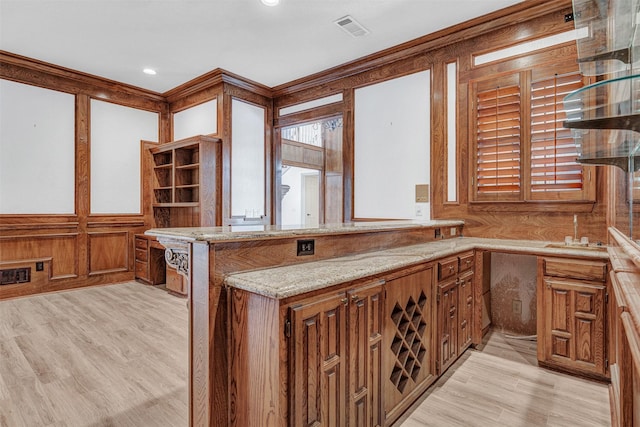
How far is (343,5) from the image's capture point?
10.5 feet

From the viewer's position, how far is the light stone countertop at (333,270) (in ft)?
4.47

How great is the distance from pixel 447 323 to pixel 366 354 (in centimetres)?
106

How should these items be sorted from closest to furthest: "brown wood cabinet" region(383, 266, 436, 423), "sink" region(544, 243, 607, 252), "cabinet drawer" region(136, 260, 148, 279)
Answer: "brown wood cabinet" region(383, 266, 436, 423)
"sink" region(544, 243, 607, 252)
"cabinet drawer" region(136, 260, 148, 279)

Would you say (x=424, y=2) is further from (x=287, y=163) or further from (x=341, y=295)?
(x=287, y=163)

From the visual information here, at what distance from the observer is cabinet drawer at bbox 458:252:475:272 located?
2640 mm

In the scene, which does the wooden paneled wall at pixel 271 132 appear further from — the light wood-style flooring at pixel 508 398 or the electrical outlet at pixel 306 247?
the electrical outlet at pixel 306 247

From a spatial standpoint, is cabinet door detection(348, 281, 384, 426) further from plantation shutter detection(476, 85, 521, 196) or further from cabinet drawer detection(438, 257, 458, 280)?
plantation shutter detection(476, 85, 521, 196)

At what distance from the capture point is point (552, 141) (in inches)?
117

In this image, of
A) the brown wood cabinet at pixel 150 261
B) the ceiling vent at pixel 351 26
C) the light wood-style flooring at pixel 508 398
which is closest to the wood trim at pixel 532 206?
the light wood-style flooring at pixel 508 398

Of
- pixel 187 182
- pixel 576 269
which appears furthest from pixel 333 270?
pixel 187 182

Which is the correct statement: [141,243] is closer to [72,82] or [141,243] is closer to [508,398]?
[72,82]

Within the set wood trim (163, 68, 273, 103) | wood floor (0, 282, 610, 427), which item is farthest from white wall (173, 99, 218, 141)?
wood floor (0, 282, 610, 427)

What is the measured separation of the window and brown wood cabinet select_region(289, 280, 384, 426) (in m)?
2.20

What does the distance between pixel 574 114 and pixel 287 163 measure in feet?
20.4
